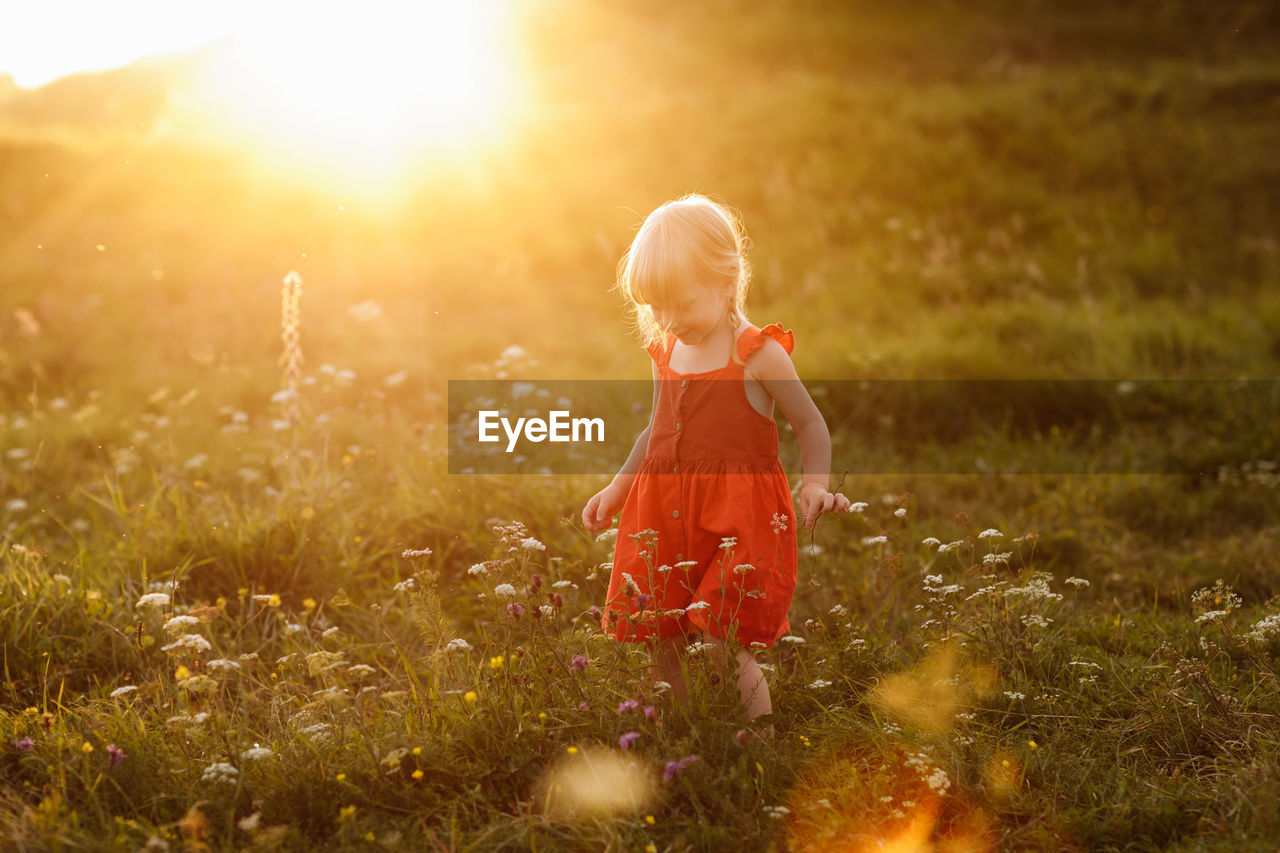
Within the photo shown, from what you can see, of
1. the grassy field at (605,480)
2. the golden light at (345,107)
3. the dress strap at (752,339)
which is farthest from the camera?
the golden light at (345,107)

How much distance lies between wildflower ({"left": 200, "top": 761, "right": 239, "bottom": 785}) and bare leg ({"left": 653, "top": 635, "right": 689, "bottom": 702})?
1.18m

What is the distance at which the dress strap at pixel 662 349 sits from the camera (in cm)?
333

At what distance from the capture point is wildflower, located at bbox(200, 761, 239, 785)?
2.46 metres

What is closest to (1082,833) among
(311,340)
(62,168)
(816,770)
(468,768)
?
(816,770)

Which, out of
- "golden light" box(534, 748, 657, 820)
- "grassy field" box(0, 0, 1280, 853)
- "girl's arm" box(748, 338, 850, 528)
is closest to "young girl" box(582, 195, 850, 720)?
"girl's arm" box(748, 338, 850, 528)

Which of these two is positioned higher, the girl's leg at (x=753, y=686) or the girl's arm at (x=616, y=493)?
the girl's arm at (x=616, y=493)

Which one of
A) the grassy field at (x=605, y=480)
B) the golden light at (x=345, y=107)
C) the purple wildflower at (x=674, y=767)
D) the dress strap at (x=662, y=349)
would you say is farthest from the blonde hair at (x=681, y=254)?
the golden light at (x=345, y=107)

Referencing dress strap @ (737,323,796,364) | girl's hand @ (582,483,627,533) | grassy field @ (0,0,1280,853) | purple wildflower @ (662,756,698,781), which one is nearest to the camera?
purple wildflower @ (662,756,698,781)

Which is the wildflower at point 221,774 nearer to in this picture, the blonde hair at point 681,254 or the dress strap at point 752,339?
the blonde hair at point 681,254

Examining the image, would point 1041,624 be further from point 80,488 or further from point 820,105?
point 820,105

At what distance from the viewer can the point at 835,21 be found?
20.2 m

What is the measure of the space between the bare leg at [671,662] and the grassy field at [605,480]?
0.09 m

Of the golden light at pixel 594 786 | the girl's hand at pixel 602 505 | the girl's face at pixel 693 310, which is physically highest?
the girl's face at pixel 693 310

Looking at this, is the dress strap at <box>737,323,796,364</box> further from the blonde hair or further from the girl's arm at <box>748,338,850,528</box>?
the blonde hair
